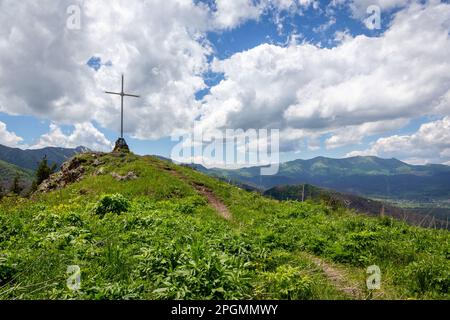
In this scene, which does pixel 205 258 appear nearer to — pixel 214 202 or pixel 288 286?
pixel 288 286

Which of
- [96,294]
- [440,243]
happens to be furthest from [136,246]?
[440,243]

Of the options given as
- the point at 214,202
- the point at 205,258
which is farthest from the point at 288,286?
the point at 214,202

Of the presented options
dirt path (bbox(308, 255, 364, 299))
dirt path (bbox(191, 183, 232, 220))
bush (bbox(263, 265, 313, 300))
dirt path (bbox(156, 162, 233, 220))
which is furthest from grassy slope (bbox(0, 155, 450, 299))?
dirt path (bbox(156, 162, 233, 220))

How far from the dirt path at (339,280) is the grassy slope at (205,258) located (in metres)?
0.21

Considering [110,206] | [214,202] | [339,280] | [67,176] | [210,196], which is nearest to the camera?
[339,280]

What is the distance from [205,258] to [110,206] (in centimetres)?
1149

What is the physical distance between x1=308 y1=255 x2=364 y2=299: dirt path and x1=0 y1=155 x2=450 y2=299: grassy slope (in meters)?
0.21

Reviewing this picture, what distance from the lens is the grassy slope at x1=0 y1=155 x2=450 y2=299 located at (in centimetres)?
670

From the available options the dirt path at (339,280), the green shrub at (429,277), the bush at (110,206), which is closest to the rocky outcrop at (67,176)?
the bush at (110,206)

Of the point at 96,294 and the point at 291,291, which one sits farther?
the point at 291,291

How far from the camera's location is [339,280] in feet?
27.7
